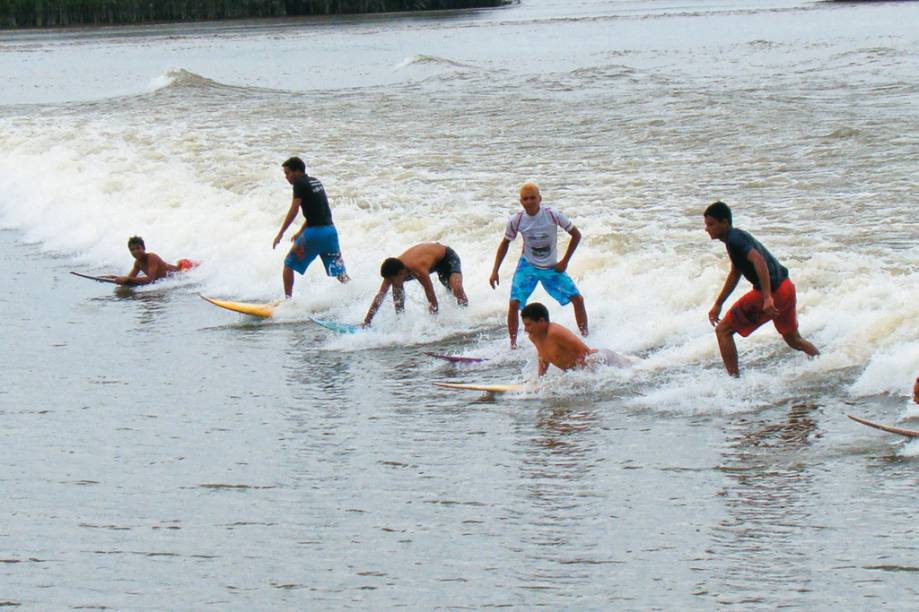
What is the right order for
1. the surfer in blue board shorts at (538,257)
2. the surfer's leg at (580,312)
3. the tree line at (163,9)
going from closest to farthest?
the surfer in blue board shorts at (538,257) < the surfer's leg at (580,312) < the tree line at (163,9)

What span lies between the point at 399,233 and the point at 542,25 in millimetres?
66099

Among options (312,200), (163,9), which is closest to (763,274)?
(312,200)

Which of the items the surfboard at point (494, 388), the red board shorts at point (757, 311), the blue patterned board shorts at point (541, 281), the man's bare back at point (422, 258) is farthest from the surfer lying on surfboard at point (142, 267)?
the red board shorts at point (757, 311)

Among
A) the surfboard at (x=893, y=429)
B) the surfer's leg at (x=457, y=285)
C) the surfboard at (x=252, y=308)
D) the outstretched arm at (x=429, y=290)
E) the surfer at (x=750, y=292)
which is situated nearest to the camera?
the surfboard at (x=893, y=429)

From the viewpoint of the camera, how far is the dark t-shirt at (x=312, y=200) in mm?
13438

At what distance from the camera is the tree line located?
88.3 metres

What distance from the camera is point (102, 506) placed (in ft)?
25.4

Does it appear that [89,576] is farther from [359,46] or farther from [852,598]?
[359,46]

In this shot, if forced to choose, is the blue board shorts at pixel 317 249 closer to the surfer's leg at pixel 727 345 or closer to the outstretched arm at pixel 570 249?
the outstretched arm at pixel 570 249

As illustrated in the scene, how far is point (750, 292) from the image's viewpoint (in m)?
9.23

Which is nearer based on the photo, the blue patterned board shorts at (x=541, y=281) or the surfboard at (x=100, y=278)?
the blue patterned board shorts at (x=541, y=281)

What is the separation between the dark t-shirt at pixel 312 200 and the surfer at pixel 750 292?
17.5 feet

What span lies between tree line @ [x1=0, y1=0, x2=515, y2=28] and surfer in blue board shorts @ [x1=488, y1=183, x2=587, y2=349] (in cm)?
8373

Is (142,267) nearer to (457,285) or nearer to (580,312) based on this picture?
(457,285)
